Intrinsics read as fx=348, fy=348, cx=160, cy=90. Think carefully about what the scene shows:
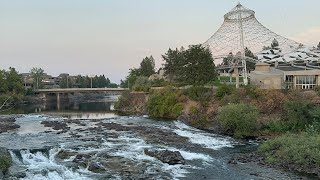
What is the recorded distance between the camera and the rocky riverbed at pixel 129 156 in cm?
2295

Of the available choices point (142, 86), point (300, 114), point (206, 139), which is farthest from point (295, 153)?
point (142, 86)

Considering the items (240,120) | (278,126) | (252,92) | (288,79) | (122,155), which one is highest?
(288,79)

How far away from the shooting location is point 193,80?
56844 mm

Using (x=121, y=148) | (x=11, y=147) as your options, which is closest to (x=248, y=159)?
(x=121, y=148)

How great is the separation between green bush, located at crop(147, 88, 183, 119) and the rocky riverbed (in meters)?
15.7

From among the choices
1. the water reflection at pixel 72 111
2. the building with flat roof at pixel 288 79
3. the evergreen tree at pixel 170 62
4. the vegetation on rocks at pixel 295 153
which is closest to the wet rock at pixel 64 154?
the vegetation on rocks at pixel 295 153

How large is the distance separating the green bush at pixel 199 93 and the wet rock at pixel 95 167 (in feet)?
96.6

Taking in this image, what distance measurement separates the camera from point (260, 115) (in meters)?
41.4

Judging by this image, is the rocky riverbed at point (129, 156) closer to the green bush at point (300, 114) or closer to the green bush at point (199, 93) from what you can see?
the green bush at point (300, 114)

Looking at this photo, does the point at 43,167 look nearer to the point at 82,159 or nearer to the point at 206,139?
the point at 82,159

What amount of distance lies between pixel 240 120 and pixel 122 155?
591 inches

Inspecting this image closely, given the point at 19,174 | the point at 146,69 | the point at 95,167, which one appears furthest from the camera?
the point at 146,69

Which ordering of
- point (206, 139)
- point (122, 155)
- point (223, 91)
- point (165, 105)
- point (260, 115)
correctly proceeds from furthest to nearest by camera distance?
point (165, 105) < point (223, 91) < point (260, 115) < point (206, 139) < point (122, 155)

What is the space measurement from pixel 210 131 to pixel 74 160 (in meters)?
20.3
